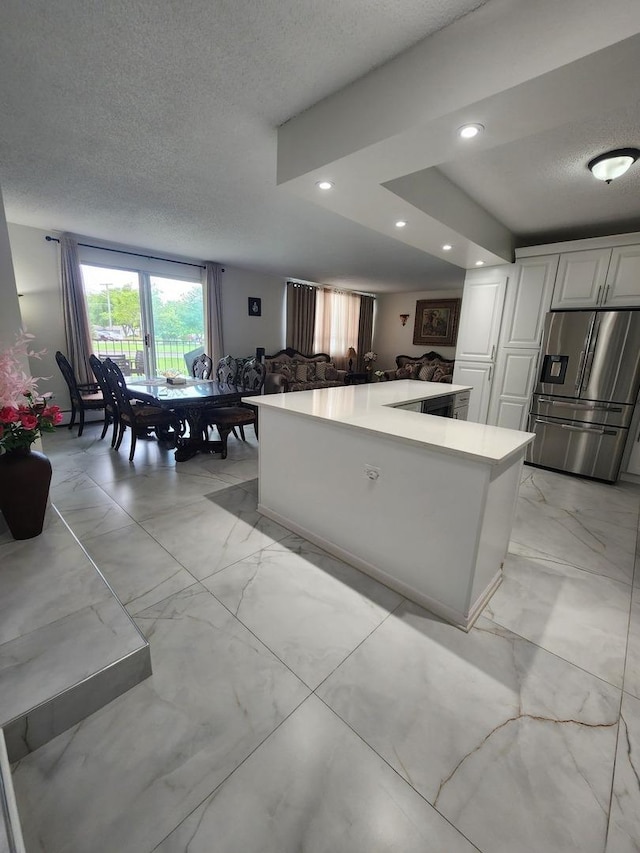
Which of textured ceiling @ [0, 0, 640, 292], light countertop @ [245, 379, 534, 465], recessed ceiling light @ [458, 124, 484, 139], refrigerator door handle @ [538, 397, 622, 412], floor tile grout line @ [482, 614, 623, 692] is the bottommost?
floor tile grout line @ [482, 614, 623, 692]

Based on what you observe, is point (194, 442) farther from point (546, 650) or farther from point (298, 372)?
point (298, 372)

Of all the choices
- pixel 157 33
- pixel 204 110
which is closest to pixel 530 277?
pixel 204 110

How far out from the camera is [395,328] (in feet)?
28.3

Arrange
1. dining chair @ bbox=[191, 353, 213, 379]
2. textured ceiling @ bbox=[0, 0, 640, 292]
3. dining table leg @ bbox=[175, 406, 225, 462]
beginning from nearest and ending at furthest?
textured ceiling @ bbox=[0, 0, 640, 292] → dining table leg @ bbox=[175, 406, 225, 462] → dining chair @ bbox=[191, 353, 213, 379]

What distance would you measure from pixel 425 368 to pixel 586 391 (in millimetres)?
4087

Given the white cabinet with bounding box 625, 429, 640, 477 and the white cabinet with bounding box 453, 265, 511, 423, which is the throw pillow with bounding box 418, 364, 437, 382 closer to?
the white cabinet with bounding box 453, 265, 511, 423

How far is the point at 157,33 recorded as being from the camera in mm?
1416

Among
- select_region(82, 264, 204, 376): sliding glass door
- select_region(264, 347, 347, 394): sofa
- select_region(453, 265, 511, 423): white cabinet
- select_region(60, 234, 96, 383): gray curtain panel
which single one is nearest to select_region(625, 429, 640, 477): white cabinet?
select_region(453, 265, 511, 423): white cabinet

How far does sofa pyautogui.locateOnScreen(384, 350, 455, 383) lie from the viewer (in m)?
7.11

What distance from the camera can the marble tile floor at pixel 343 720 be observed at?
35.9 inches

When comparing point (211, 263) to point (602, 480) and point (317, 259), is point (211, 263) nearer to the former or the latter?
point (317, 259)

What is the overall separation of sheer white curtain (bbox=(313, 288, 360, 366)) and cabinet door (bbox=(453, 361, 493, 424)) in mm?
4090

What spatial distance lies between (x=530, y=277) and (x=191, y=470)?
4035mm

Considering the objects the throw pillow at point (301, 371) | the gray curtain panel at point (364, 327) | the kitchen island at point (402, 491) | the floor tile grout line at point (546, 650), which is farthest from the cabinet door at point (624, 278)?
the gray curtain panel at point (364, 327)
